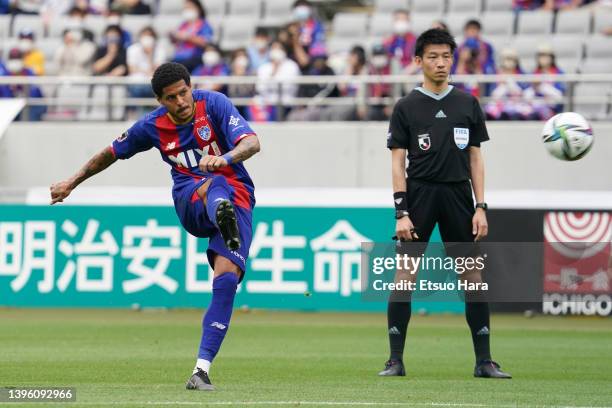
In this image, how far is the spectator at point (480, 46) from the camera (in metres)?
19.7

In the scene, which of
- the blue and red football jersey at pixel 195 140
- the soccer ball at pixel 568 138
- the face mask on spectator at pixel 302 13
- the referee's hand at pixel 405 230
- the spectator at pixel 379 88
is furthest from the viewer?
the face mask on spectator at pixel 302 13

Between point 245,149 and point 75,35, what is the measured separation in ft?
46.3

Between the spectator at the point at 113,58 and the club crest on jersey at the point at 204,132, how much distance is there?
12432 mm

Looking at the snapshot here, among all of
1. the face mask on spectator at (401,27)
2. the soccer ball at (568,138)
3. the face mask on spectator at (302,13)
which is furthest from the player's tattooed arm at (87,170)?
the face mask on spectator at (302,13)

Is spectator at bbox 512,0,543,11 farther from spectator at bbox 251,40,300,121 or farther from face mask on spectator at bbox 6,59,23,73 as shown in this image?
face mask on spectator at bbox 6,59,23,73

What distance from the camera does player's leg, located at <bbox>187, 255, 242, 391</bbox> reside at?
28.3 feet

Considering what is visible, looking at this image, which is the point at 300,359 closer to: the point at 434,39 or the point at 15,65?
the point at 434,39

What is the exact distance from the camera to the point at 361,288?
17562 millimetres

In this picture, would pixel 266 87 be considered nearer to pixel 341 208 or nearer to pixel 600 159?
pixel 341 208

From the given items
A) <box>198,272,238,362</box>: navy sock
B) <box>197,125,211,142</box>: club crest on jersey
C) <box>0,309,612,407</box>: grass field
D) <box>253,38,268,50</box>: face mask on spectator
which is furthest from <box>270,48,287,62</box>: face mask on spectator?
<box>198,272,238,362</box>: navy sock

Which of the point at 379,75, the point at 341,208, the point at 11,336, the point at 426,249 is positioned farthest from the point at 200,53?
the point at 426,249

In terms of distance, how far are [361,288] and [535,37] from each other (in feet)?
21.0

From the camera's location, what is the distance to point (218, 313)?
28.7 ft

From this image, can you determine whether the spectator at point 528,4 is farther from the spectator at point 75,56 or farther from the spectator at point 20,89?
the spectator at point 20,89
